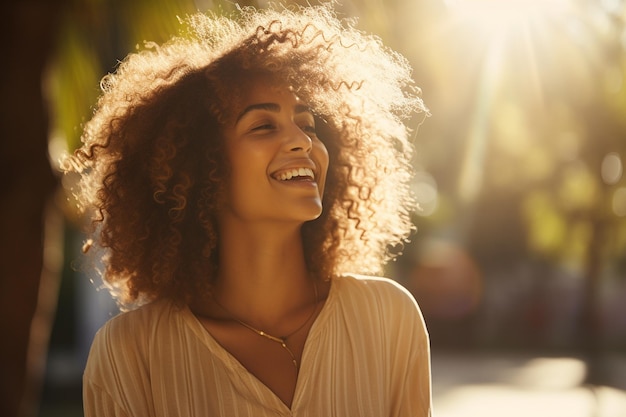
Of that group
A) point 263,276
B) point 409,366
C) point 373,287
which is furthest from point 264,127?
point 409,366

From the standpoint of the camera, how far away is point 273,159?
11.5ft

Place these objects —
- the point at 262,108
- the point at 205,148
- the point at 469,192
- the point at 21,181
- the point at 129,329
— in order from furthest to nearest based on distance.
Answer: the point at 469,192, the point at 205,148, the point at 262,108, the point at 129,329, the point at 21,181

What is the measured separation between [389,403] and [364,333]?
266 millimetres

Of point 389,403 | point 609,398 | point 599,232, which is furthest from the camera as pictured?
point 599,232

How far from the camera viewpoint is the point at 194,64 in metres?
3.88

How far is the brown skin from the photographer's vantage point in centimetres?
345

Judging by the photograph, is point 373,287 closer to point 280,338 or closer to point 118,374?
point 280,338

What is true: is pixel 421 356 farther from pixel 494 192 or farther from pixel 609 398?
pixel 494 192

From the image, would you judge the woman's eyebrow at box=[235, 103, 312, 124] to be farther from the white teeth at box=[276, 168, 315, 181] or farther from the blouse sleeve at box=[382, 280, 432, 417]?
the blouse sleeve at box=[382, 280, 432, 417]

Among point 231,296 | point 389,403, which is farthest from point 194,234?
point 389,403

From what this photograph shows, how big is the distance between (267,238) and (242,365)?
1.62 ft

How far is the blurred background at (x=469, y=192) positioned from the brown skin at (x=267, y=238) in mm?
644

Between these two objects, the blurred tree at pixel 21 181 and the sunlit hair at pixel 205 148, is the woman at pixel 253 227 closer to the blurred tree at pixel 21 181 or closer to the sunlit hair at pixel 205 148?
the sunlit hair at pixel 205 148

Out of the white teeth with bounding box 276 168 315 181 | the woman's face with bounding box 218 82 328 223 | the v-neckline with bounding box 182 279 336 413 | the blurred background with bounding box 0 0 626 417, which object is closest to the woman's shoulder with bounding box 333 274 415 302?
the v-neckline with bounding box 182 279 336 413
